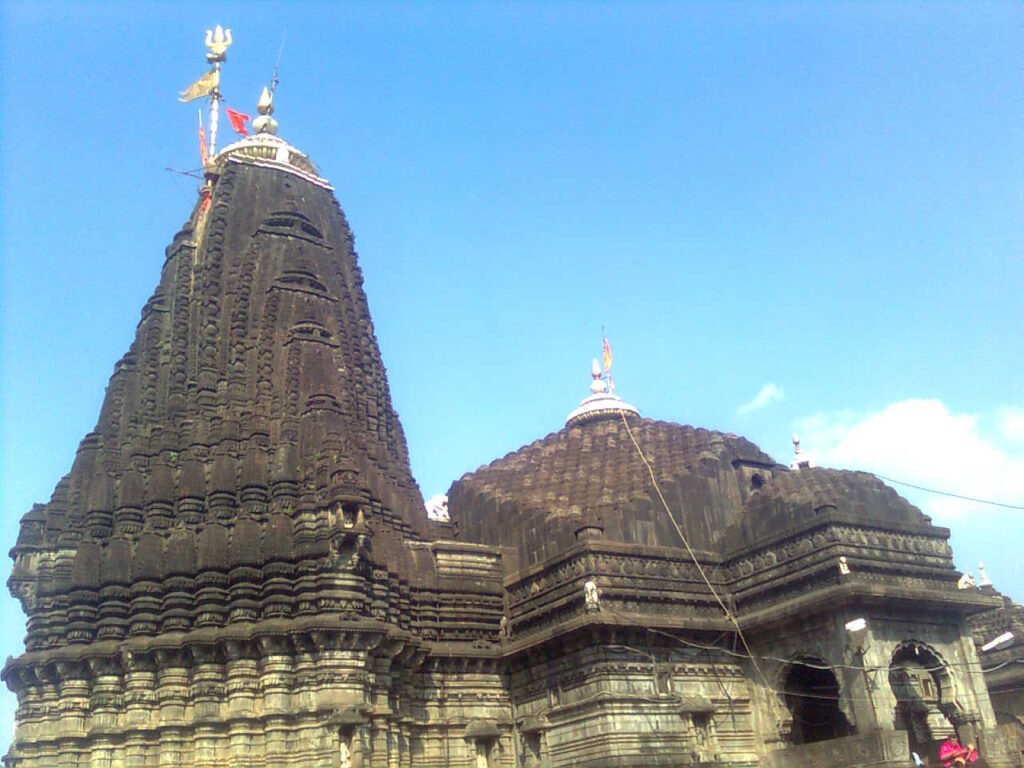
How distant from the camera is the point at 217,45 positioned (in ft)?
105

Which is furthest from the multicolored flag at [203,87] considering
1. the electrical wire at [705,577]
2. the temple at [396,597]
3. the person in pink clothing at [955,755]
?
the person in pink clothing at [955,755]

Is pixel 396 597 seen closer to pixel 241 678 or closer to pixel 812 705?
pixel 241 678

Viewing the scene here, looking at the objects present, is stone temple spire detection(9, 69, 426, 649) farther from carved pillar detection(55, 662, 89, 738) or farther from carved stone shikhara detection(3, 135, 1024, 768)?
carved pillar detection(55, 662, 89, 738)

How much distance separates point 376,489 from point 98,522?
6426mm

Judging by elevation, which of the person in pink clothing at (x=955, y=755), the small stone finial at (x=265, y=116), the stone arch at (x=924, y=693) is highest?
the small stone finial at (x=265, y=116)

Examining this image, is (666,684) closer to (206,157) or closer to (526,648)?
(526,648)

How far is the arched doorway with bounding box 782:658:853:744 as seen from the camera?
2186 cm

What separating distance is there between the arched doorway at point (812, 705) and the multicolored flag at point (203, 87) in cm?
2604

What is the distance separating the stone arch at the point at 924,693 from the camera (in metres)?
20.3

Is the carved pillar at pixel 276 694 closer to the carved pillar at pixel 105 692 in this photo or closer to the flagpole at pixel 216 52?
the carved pillar at pixel 105 692

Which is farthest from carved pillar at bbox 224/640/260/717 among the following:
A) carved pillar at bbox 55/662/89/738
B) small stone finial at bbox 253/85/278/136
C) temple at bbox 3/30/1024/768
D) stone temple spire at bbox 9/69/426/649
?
small stone finial at bbox 253/85/278/136

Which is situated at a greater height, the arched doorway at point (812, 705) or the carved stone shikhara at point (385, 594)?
the carved stone shikhara at point (385, 594)

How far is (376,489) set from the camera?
22.0 m

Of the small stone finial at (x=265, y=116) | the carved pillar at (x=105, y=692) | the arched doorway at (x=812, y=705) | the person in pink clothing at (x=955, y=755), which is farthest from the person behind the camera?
the small stone finial at (x=265, y=116)
